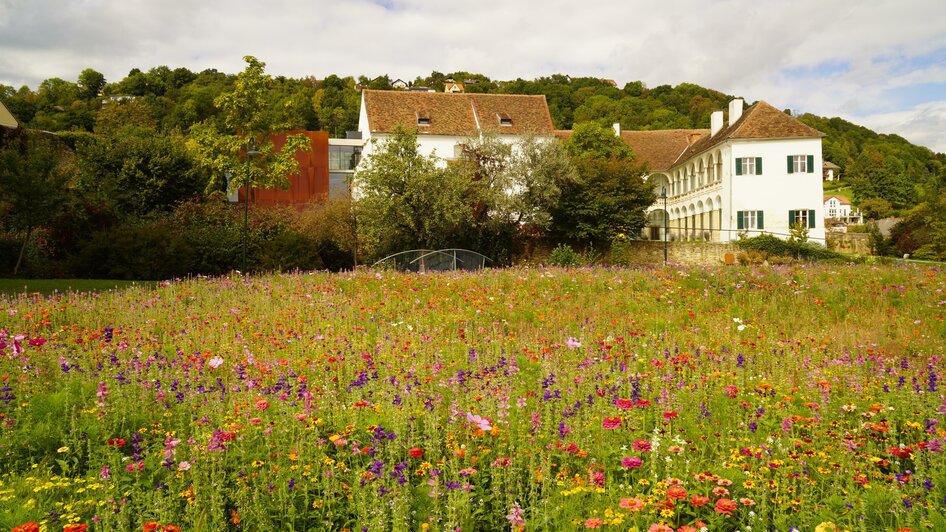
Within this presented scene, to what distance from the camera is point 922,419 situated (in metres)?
5.16

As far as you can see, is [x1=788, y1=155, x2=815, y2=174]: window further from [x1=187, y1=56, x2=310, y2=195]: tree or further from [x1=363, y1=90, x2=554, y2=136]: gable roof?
[x1=187, y1=56, x2=310, y2=195]: tree

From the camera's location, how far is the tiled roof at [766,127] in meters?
47.8

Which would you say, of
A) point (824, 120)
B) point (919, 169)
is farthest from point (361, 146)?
point (919, 169)

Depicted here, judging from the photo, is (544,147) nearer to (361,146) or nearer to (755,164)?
(755,164)

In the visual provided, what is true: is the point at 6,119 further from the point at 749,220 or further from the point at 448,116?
the point at 749,220

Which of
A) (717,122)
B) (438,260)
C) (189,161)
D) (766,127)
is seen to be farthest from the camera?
A: (717,122)

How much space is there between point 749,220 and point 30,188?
147ft

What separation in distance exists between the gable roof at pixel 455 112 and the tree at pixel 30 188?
99.6 ft

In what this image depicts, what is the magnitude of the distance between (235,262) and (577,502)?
1186 inches

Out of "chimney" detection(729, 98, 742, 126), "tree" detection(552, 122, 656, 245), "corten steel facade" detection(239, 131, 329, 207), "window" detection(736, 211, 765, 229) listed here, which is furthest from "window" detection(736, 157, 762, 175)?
"corten steel facade" detection(239, 131, 329, 207)

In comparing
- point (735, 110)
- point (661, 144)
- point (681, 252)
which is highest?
point (735, 110)

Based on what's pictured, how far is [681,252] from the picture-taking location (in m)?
41.5

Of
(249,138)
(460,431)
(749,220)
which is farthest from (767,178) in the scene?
(460,431)

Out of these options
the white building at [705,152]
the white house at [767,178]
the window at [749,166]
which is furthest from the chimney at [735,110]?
the window at [749,166]
